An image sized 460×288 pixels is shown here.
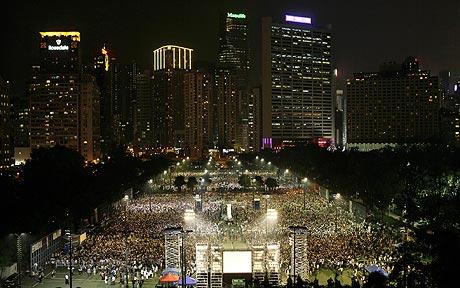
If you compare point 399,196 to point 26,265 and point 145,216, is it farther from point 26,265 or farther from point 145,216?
point 26,265

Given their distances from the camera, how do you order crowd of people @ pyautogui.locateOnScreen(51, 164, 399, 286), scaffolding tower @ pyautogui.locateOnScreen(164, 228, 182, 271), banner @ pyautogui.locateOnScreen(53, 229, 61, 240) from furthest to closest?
banner @ pyautogui.locateOnScreen(53, 229, 61, 240)
crowd of people @ pyautogui.locateOnScreen(51, 164, 399, 286)
scaffolding tower @ pyautogui.locateOnScreen(164, 228, 182, 271)

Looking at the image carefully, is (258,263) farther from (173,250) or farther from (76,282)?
(76,282)

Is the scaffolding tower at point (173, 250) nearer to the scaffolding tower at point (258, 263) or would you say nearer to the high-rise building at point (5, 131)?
the scaffolding tower at point (258, 263)

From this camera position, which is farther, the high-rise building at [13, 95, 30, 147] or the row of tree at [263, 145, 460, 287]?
the high-rise building at [13, 95, 30, 147]

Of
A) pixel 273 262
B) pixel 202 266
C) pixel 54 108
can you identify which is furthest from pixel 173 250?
pixel 54 108

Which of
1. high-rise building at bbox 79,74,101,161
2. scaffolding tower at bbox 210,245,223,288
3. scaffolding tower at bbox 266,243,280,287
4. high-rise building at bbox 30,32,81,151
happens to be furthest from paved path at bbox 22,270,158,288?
high-rise building at bbox 79,74,101,161

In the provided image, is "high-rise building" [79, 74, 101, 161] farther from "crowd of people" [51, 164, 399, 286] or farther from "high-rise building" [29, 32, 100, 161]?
"crowd of people" [51, 164, 399, 286]

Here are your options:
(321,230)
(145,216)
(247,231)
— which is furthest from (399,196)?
(145,216)

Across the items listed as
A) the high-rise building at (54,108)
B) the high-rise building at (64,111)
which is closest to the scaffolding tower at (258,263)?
the high-rise building at (64,111)
